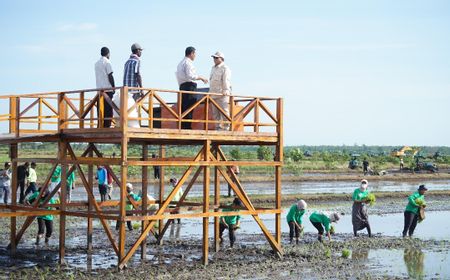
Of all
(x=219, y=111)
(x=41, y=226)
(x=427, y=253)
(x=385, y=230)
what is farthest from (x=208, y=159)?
(x=385, y=230)

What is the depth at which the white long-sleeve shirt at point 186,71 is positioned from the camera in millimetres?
16844

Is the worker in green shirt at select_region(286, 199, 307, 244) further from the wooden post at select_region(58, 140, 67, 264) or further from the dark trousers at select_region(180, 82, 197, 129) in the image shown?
the wooden post at select_region(58, 140, 67, 264)

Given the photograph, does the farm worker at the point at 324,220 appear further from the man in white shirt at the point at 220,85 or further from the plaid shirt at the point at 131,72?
the plaid shirt at the point at 131,72

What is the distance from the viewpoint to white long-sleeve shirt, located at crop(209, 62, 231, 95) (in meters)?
17.6

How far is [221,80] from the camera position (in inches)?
695

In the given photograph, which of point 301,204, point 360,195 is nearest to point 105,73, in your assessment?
point 301,204

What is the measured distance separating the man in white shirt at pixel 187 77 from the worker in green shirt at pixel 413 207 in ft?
30.2

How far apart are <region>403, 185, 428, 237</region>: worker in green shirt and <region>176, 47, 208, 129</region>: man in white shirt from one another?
9.20 meters

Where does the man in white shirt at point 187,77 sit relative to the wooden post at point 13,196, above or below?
above

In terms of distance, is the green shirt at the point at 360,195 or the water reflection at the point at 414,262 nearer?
the water reflection at the point at 414,262

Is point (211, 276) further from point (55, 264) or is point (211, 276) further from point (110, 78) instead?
point (110, 78)

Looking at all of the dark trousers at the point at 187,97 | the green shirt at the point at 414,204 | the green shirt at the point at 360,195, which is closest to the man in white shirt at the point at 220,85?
the dark trousers at the point at 187,97

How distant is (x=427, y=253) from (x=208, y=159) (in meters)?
7.47

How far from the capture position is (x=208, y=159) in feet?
56.0
